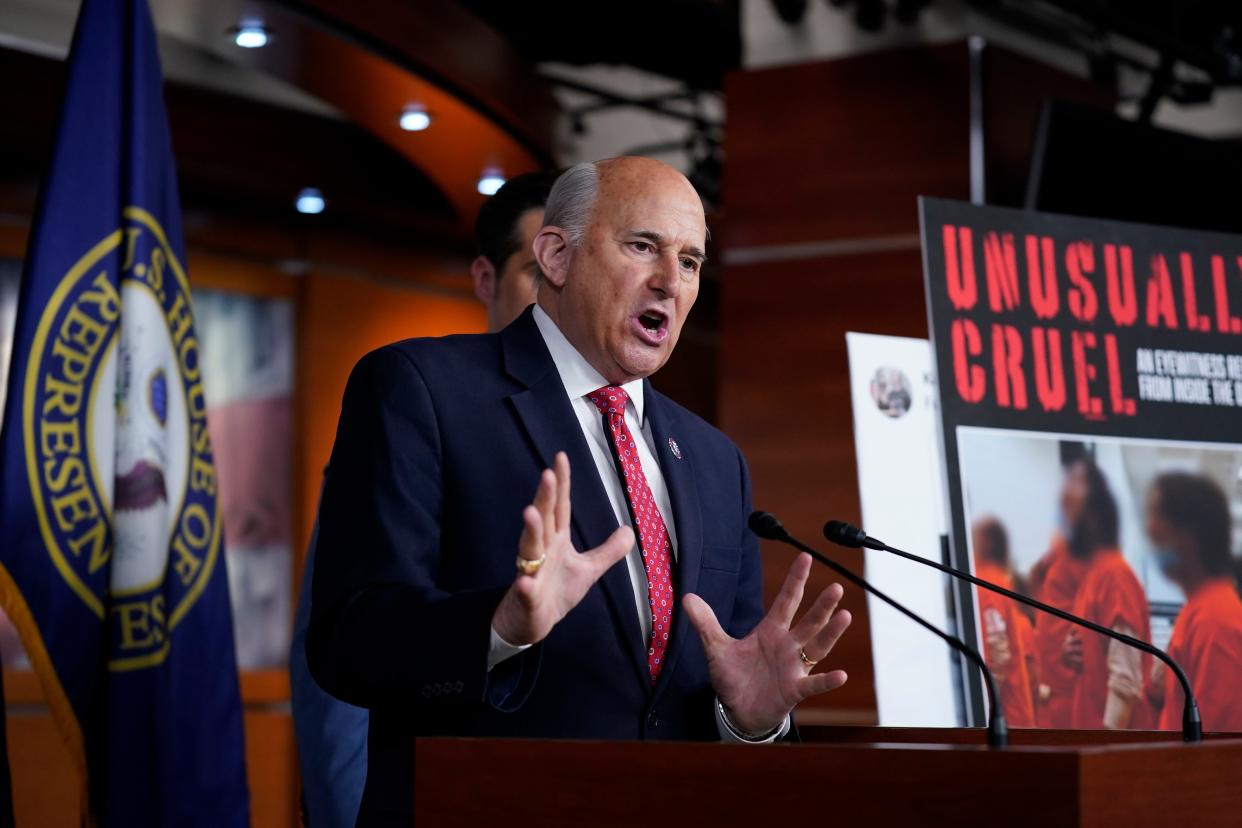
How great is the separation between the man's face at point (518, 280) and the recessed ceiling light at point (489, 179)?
106 inches

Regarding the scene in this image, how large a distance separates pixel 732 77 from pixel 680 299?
9.37 feet

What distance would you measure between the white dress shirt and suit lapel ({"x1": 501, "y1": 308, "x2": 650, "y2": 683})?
0.07 ft

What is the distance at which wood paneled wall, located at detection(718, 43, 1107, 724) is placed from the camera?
454 centimetres

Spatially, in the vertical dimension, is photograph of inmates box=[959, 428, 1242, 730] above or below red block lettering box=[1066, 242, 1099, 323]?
below

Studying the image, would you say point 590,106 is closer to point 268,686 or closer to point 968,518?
point 268,686

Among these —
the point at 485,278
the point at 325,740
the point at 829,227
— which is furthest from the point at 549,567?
the point at 829,227

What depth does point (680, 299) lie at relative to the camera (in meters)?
2.11

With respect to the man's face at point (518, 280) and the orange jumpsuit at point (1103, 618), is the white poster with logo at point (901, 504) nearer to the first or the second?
the orange jumpsuit at point (1103, 618)

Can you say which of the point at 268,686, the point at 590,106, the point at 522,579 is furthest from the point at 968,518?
the point at 590,106

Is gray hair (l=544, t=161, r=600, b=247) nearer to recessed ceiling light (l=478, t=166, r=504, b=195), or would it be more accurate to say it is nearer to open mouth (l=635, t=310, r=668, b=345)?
open mouth (l=635, t=310, r=668, b=345)

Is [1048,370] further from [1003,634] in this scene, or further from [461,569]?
[461,569]

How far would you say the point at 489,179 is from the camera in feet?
18.5

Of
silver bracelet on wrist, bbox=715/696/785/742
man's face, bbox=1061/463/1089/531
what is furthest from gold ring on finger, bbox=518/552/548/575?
man's face, bbox=1061/463/1089/531

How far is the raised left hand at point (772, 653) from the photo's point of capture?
182cm
